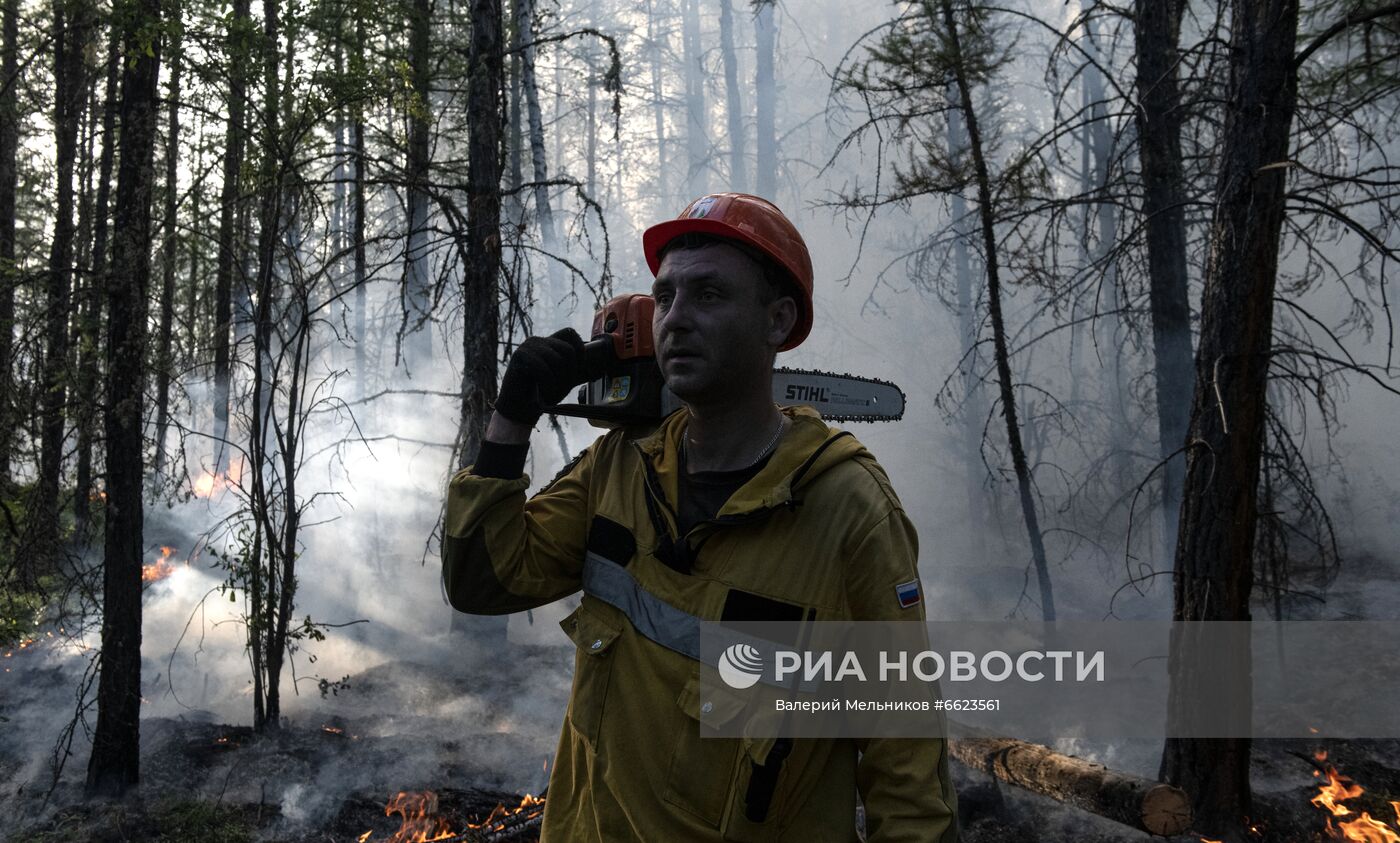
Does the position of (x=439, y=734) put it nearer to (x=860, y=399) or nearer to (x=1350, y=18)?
(x=860, y=399)

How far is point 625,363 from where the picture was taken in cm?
233

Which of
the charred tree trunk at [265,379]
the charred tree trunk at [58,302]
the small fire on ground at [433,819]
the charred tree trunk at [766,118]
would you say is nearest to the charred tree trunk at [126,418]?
the charred tree trunk at [58,302]

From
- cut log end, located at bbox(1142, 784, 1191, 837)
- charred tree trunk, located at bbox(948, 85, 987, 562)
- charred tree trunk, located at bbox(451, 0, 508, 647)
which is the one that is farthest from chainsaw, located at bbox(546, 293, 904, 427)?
charred tree trunk, located at bbox(948, 85, 987, 562)

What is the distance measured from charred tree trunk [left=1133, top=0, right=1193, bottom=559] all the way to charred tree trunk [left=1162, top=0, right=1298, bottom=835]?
2931mm

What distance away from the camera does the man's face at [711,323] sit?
1904mm

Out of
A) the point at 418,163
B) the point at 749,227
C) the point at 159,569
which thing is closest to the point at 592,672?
the point at 749,227

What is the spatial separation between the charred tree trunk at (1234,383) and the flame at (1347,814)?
49cm

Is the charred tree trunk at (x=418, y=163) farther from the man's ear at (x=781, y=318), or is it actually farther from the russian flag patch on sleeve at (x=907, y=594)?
the russian flag patch on sleeve at (x=907, y=594)

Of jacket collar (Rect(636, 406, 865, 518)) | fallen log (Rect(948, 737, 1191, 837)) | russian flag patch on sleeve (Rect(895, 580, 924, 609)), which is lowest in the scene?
fallen log (Rect(948, 737, 1191, 837))

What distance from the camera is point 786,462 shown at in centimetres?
181

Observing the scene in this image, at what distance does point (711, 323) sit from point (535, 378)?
16.2 inches

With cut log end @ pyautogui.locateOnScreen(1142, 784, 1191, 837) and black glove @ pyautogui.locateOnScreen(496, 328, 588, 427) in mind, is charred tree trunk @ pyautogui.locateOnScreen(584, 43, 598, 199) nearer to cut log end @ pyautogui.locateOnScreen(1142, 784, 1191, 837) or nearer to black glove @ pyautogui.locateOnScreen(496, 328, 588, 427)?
cut log end @ pyautogui.locateOnScreen(1142, 784, 1191, 837)

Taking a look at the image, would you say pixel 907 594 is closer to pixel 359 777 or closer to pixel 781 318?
pixel 781 318

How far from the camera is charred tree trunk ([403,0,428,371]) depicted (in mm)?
5824
